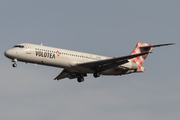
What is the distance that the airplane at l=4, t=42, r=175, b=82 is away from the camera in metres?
41.0

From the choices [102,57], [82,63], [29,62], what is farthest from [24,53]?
[102,57]

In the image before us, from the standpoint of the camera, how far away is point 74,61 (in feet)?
142

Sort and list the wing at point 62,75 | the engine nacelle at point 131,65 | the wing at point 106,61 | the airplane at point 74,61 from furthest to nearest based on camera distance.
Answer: the wing at point 62,75 < the engine nacelle at point 131,65 < the wing at point 106,61 < the airplane at point 74,61

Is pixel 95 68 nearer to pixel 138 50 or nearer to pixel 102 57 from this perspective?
pixel 102 57

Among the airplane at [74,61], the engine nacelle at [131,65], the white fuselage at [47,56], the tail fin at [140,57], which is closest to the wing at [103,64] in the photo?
the airplane at [74,61]

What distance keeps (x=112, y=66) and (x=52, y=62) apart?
8.96 metres

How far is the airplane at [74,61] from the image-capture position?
40969mm

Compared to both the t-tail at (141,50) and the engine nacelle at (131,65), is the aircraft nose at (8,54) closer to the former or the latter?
the engine nacelle at (131,65)

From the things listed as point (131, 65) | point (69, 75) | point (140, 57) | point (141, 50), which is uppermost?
point (141, 50)

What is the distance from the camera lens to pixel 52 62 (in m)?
41.8

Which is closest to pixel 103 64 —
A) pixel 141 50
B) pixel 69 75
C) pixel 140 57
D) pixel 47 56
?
pixel 69 75

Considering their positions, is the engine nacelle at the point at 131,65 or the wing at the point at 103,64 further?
the engine nacelle at the point at 131,65

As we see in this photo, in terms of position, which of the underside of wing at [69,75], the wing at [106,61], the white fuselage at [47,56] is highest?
the white fuselage at [47,56]

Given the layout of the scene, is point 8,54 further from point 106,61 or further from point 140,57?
point 140,57
